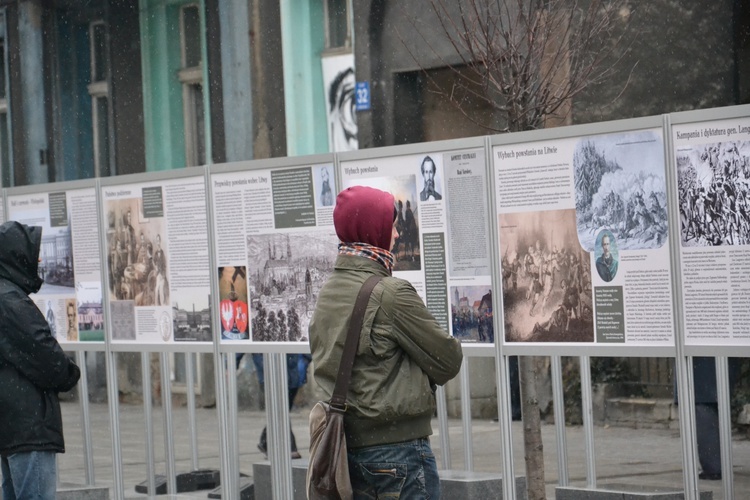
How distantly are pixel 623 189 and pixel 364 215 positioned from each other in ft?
5.75

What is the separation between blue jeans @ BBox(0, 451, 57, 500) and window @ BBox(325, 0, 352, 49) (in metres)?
8.62

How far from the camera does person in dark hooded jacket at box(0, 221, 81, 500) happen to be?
21.0 ft

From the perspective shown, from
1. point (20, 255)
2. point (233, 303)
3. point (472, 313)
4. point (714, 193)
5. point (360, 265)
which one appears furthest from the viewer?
point (233, 303)

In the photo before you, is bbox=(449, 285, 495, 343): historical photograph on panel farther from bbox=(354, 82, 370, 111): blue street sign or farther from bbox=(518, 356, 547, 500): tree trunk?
bbox=(354, 82, 370, 111): blue street sign

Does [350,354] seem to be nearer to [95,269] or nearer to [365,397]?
[365,397]

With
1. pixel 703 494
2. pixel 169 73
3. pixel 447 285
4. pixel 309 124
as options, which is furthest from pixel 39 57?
pixel 703 494

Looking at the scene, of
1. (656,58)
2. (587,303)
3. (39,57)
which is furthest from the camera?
(39,57)

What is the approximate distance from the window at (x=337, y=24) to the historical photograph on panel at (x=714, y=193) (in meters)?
8.76

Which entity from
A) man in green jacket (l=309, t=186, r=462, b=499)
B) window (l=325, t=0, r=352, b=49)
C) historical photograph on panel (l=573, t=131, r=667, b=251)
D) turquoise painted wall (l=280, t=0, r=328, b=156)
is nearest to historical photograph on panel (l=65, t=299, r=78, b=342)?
historical photograph on panel (l=573, t=131, r=667, b=251)

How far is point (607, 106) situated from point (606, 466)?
3.44 meters

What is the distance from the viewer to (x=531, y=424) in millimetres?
7430

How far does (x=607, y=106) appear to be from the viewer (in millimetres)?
12242

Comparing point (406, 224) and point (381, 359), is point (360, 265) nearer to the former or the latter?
point (381, 359)

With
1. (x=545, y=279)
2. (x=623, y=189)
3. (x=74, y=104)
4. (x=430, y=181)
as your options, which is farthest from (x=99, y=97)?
(x=623, y=189)
